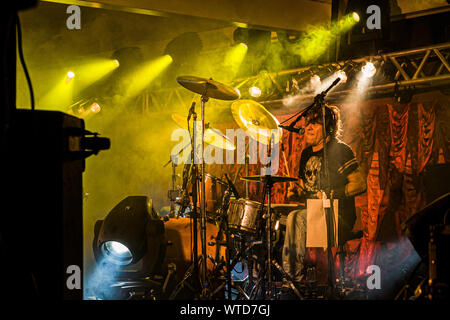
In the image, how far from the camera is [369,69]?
6.89 metres

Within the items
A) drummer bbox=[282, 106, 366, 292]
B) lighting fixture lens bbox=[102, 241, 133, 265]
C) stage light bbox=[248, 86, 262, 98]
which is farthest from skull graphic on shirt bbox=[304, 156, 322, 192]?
stage light bbox=[248, 86, 262, 98]

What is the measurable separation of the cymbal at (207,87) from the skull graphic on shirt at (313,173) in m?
1.35

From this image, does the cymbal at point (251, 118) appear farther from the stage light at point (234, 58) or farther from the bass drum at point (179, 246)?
the stage light at point (234, 58)

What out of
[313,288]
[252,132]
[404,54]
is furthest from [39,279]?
[404,54]

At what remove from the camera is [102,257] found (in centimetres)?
443

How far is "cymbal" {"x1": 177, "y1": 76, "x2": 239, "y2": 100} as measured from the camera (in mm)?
4383

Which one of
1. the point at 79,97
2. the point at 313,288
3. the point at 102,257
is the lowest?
the point at 313,288

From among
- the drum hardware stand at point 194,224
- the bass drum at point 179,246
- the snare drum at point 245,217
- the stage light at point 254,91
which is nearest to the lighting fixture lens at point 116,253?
the drum hardware stand at point 194,224

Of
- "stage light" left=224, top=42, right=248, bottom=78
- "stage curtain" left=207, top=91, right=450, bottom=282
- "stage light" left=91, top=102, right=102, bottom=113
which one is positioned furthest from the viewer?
"stage light" left=91, top=102, right=102, bottom=113

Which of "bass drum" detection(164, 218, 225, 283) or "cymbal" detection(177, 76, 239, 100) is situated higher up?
"cymbal" detection(177, 76, 239, 100)

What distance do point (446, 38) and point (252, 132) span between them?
4292 millimetres

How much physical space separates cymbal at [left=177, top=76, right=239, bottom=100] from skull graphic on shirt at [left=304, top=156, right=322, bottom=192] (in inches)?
53.3

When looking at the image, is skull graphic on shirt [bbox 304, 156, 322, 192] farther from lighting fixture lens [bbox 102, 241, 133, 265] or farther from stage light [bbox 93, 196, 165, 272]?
lighting fixture lens [bbox 102, 241, 133, 265]

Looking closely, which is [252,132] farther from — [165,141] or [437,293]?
[165,141]
